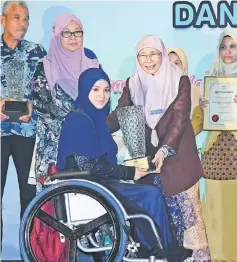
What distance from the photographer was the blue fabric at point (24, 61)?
3.46 m

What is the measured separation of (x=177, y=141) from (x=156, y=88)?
349 millimetres

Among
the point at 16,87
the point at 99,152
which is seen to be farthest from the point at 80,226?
the point at 16,87

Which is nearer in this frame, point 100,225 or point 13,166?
point 100,225

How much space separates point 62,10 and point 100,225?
132 cm

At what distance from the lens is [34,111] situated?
3.49 m

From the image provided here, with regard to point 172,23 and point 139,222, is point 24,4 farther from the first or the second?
point 139,222

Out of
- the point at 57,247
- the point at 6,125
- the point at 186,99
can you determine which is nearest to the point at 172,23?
the point at 186,99

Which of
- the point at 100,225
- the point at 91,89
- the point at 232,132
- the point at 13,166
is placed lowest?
the point at 100,225

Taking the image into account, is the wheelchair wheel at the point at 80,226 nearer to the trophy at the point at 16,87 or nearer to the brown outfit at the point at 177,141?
the brown outfit at the point at 177,141

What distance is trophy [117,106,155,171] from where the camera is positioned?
11.2 feet

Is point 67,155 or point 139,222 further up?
point 67,155

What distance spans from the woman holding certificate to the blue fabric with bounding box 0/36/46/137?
3.39 ft

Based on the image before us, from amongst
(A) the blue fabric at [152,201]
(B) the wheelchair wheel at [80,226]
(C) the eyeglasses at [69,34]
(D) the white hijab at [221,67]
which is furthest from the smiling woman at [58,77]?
(D) the white hijab at [221,67]

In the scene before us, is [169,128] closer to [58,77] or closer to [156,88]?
[156,88]
